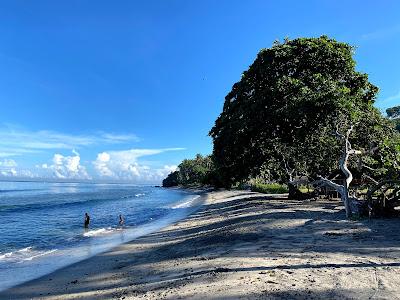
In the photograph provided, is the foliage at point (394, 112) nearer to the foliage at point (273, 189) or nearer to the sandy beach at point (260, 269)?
the foliage at point (273, 189)

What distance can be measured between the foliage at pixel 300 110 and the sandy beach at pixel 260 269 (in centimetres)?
760

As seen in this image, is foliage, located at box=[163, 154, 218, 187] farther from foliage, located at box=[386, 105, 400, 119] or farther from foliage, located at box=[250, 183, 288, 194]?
foliage, located at box=[250, 183, 288, 194]

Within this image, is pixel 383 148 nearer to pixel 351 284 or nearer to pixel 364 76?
pixel 364 76

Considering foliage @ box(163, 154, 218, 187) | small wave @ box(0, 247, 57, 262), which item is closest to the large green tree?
small wave @ box(0, 247, 57, 262)

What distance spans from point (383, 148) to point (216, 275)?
15137 millimetres

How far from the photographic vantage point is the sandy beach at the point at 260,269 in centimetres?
819

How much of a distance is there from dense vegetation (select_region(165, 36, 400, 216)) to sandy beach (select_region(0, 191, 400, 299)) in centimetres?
634

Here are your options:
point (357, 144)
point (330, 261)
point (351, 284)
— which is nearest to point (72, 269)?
point (330, 261)

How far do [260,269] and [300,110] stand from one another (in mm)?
14140

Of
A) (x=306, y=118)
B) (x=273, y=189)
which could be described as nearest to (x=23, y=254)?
(x=306, y=118)

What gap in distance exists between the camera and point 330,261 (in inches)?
401

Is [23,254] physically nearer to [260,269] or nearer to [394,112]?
[260,269]

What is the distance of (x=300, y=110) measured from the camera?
72.3 ft

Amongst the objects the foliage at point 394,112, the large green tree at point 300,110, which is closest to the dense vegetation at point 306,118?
the large green tree at point 300,110
